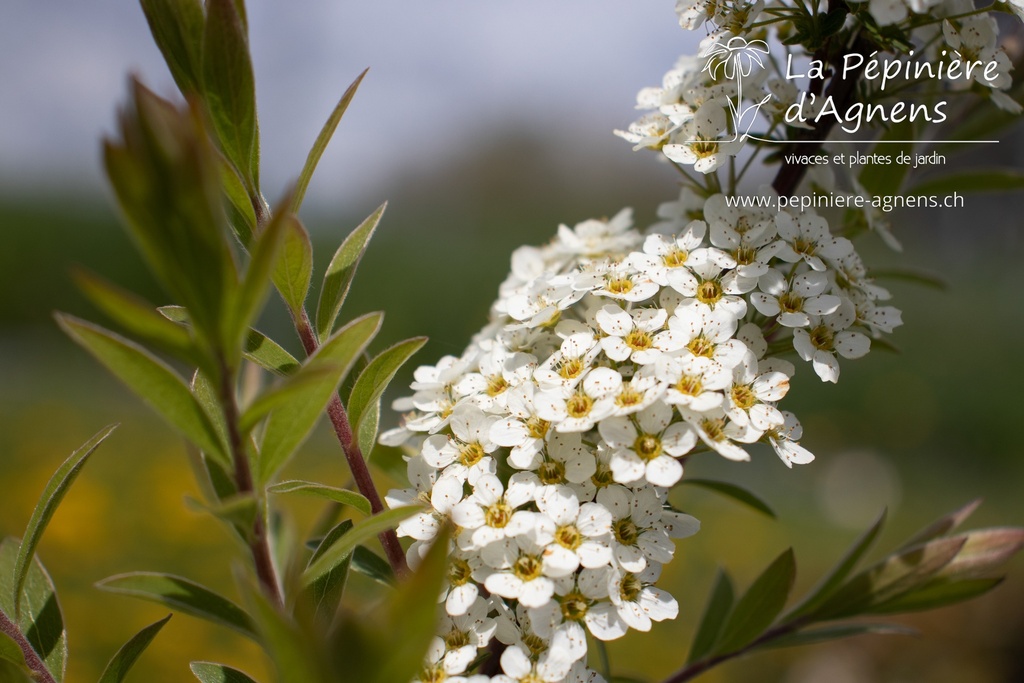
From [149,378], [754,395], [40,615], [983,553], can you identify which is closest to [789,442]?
[754,395]

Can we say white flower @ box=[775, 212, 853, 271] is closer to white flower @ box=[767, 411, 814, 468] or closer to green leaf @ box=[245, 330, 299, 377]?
white flower @ box=[767, 411, 814, 468]

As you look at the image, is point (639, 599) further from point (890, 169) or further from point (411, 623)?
point (890, 169)

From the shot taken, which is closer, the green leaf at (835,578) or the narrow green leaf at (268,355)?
the narrow green leaf at (268,355)

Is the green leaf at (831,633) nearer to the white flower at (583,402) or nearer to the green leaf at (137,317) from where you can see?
the white flower at (583,402)

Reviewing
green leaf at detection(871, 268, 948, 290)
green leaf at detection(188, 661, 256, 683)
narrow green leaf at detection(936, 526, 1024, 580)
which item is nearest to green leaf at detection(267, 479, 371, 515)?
green leaf at detection(188, 661, 256, 683)

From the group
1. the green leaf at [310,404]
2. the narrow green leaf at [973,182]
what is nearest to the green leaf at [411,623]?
the green leaf at [310,404]

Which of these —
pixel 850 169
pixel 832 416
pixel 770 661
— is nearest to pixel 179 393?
pixel 850 169
